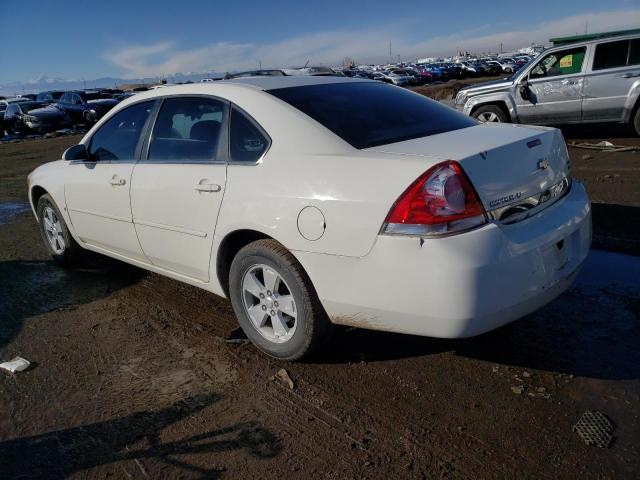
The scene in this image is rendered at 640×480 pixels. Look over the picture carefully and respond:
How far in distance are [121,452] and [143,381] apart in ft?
2.16

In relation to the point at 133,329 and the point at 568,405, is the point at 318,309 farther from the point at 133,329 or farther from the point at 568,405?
the point at 133,329

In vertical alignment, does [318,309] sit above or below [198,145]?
below

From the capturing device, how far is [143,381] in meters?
3.20

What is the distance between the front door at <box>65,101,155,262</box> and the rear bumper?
1.85 metres

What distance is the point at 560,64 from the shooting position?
34.2ft

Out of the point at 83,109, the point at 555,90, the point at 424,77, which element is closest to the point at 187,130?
the point at 555,90

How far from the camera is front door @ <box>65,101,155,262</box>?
4078mm

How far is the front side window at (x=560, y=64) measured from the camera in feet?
33.4

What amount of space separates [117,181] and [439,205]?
2.64 metres

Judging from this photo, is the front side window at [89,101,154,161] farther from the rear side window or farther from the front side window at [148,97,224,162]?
the rear side window

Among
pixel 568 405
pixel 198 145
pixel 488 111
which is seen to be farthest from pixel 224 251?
pixel 488 111

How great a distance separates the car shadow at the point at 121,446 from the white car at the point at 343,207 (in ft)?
2.14

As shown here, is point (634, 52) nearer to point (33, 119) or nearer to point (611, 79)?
point (611, 79)

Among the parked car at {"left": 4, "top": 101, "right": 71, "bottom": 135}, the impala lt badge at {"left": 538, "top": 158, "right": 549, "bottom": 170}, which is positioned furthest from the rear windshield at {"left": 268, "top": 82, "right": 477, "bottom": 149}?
the parked car at {"left": 4, "top": 101, "right": 71, "bottom": 135}
